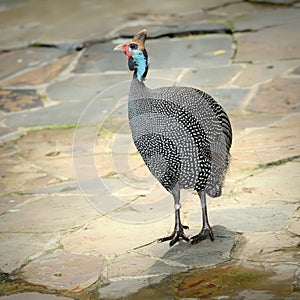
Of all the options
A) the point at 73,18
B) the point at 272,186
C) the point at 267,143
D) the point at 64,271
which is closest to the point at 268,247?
the point at 272,186

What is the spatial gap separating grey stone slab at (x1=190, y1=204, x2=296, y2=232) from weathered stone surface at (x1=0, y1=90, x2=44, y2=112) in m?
2.89

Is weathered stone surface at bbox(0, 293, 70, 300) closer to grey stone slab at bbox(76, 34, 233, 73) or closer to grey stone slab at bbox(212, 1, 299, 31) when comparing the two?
grey stone slab at bbox(76, 34, 233, 73)

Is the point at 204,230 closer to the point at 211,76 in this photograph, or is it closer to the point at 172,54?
the point at 211,76

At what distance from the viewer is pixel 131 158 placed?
570cm

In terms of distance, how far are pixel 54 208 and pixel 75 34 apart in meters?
4.12

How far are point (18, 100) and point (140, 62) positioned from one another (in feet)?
10.4

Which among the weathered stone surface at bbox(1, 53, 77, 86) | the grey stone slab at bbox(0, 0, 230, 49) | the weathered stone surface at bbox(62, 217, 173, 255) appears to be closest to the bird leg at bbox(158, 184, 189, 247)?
the weathered stone surface at bbox(62, 217, 173, 255)

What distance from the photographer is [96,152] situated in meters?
5.88

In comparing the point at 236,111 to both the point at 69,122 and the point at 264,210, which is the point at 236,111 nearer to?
the point at 69,122

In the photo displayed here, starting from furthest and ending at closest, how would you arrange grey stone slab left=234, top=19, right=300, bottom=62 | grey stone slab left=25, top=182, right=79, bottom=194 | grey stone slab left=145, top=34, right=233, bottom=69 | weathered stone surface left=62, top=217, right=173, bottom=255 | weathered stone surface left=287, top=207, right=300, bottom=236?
grey stone slab left=145, top=34, right=233, bottom=69 → grey stone slab left=234, top=19, right=300, bottom=62 → grey stone slab left=25, top=182, right=79, bottom=194 → weathered stone surface left=62, top=217, right=173, bottom=255 → weathered stone surface left=287, top=207, right=300, bottom=236

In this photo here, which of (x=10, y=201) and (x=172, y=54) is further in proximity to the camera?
(x=172, y=54)

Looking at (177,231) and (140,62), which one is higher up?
(140,62)

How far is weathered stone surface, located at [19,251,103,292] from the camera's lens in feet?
13.2

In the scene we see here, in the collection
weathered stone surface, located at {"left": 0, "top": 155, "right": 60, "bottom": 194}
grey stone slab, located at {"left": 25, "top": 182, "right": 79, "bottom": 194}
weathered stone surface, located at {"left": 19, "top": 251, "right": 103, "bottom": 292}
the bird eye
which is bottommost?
weathered stone surface, located at {"left": 0, "top": 155, "right": 60, "bottom": 194}
